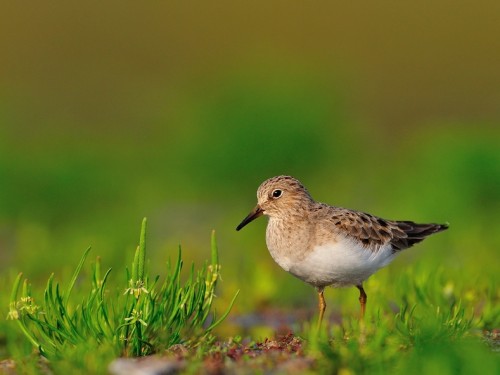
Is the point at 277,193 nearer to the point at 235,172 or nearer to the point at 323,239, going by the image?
the point at 323,239

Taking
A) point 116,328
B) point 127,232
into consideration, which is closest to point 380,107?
point 127,232

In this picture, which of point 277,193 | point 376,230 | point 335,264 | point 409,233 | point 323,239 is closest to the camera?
point 335,264

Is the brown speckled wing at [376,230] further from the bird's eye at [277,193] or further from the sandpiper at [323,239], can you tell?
the bird's eye at [277,193]

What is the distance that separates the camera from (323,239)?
28.1 ft

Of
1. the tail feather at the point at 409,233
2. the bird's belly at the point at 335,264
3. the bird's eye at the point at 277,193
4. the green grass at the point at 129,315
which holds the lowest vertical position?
the green grass at the point at 129,315

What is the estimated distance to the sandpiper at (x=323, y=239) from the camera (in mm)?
8445

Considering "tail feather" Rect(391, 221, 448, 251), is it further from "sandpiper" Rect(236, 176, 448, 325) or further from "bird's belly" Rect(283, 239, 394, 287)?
"bird's belly" Rect(283, 239, 394, 287)

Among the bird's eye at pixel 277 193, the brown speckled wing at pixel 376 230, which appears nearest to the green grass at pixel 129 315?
the brown speckled wing at pixel 376 230

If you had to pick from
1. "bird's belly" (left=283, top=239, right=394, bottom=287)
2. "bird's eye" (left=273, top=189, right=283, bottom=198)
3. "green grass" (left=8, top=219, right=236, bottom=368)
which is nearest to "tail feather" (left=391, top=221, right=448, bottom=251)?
"bird's belly" (left=283, top=239, right=394, bottom=287)

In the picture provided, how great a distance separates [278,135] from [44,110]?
35.2 ft

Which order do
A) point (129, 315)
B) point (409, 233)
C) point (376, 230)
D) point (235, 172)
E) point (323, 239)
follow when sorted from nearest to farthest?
point (129, 315) < point (323, 239) < point (376, 230) < point (409, 233) < point (235, 172)

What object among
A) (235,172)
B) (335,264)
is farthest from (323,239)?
(235,172)

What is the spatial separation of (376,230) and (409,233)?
2.06 feet

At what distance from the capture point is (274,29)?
1384 inches
